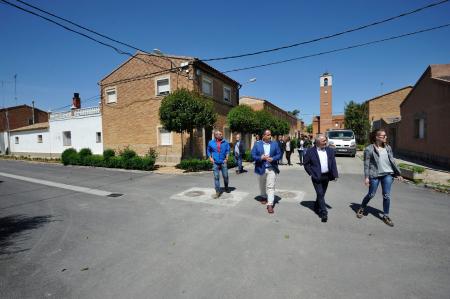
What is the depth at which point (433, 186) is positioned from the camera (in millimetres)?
7449

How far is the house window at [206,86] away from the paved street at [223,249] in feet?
40.6

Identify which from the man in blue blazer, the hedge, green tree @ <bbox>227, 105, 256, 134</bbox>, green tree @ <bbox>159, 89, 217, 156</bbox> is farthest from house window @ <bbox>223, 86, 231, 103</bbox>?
the man in blue blazer

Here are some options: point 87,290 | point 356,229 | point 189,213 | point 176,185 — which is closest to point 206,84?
point 176,185

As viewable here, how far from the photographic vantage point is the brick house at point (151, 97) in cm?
1636

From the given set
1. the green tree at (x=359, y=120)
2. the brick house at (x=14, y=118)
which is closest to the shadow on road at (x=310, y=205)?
the green tree at (x=359, y=120)

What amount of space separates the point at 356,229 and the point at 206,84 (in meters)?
15.4

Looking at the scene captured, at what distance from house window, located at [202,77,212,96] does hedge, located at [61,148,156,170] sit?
6654mm

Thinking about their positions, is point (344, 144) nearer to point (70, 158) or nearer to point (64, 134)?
point (70, 158)

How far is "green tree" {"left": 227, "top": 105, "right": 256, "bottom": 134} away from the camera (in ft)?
53.2

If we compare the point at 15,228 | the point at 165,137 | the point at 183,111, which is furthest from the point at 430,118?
the point at 15,228

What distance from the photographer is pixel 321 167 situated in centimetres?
483

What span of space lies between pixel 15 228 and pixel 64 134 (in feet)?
72.7

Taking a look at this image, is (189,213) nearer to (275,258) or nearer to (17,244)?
(275,258)

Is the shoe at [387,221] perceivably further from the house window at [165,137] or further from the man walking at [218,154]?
the house window at [165,137]
